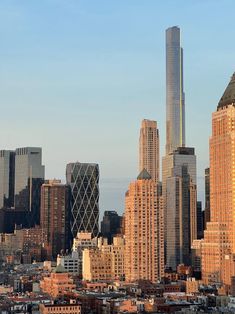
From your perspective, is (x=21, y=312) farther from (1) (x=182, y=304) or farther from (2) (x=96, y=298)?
(1) (x=182, y=304)

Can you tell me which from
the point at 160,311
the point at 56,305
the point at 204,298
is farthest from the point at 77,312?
the point at 204,298

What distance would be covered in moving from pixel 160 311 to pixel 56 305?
2319cm

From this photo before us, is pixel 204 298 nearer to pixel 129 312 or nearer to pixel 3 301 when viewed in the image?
pixel 129 312

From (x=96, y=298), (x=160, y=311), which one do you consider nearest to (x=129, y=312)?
(x=160, y=311)

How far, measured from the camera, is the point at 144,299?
197 meters

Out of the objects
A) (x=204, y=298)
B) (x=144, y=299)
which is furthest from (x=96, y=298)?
(x=204, y=298)

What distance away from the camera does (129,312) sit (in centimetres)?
17525

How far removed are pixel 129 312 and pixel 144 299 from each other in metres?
22.5

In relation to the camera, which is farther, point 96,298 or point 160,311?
point 96,298

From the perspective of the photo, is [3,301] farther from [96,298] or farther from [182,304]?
[182,304]

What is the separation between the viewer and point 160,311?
580ft

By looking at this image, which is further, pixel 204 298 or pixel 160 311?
pixel 204 298

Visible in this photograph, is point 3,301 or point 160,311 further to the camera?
point 3,301

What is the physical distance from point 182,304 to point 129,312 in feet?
49.6
